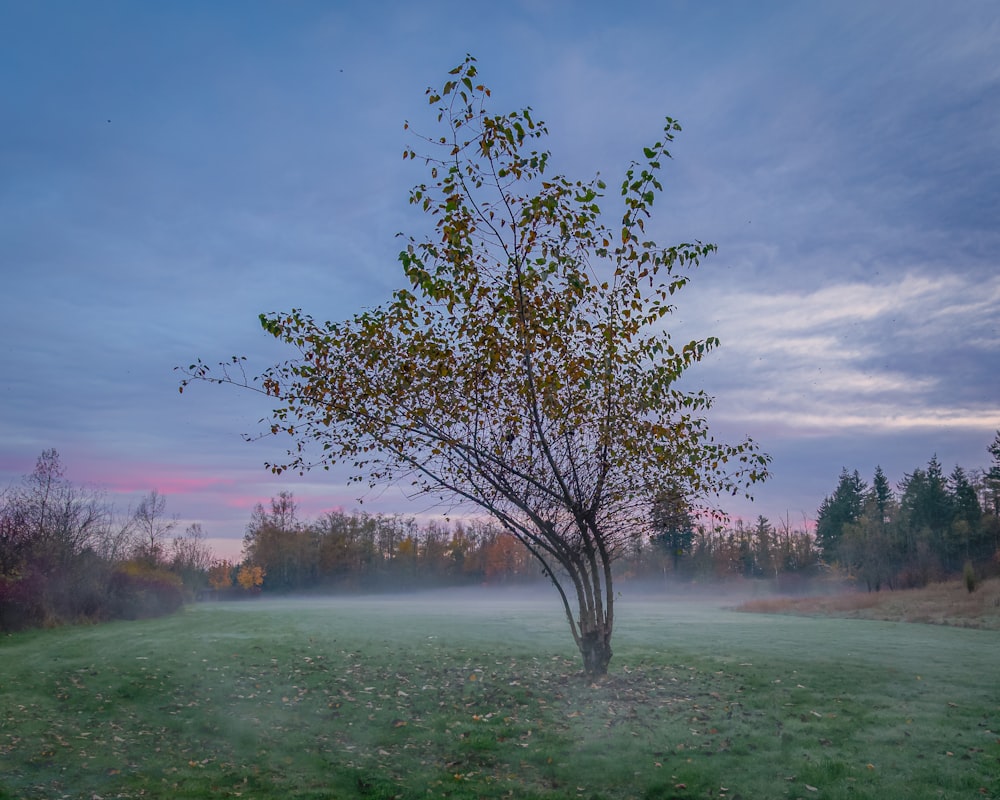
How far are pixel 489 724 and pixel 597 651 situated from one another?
12.7ft

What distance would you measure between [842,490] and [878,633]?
72.5 meters

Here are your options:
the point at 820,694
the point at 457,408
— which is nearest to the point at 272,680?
the point at 457,408

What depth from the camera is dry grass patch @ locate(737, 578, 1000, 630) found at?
35.6 meters

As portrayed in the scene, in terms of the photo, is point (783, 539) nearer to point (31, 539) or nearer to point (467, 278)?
point (31, 539)

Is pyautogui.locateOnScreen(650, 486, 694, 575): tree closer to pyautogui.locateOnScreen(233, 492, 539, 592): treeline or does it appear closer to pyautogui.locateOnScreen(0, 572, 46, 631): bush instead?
pyautogui.locateOnScreen(0, 572, 46, 631): bush

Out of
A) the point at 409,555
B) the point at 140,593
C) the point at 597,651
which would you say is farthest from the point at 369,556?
the point at 597,651

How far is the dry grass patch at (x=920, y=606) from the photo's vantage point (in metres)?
35.6

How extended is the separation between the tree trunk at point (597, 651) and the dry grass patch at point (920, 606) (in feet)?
84.9

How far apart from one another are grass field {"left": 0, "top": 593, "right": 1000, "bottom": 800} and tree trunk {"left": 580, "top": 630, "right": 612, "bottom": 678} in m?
0.46

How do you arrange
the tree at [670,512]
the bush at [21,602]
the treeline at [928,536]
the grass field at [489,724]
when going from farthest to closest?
the treeline at [928,536], the bush at [21,602], the tree at [670,512], the grass field at [489,724]

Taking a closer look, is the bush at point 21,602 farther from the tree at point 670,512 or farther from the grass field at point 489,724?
the tree at point 670,512

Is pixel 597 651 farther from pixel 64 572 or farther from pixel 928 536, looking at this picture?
pixel 928 536

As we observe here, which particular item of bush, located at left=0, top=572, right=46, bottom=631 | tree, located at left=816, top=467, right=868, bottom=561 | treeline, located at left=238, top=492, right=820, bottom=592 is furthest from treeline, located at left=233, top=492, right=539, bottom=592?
bush, located at left=0, top=572, right=46, bottom=631

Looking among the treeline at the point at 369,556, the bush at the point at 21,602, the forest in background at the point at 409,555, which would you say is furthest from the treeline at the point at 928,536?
the bush at the point at 21,602
